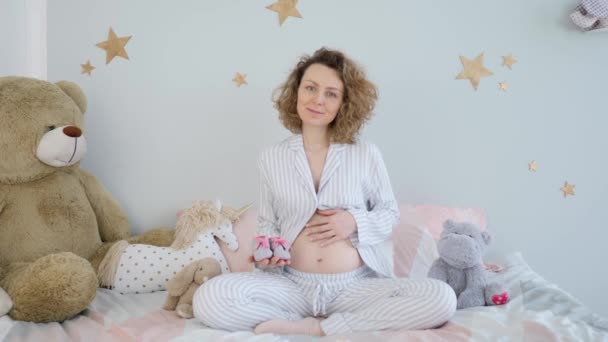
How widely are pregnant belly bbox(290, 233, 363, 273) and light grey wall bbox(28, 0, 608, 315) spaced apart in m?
0.59

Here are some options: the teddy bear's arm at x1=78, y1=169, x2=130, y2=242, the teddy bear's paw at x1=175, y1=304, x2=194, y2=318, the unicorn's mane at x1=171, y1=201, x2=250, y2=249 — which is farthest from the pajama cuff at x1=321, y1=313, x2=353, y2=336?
the teddy bear's arm at x1=78, y1=169, x2=130, y2=242

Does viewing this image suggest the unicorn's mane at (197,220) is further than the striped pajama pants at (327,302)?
Yes

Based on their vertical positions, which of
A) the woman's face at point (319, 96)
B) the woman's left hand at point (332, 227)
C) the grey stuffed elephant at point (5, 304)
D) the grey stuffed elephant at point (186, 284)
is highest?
the woman's face at point (319, 96)

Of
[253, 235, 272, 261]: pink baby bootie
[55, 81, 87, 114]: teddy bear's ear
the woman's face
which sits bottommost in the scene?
[253, 235, 272, 261]: pink baby bootie

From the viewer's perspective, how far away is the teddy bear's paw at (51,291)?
1444 mm

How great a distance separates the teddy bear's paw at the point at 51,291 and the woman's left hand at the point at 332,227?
2.11ft

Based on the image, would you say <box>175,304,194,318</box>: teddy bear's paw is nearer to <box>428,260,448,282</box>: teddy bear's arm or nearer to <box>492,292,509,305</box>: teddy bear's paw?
<box>428,260,448,282</box>: teddy bear's arm

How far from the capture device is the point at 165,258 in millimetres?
1814

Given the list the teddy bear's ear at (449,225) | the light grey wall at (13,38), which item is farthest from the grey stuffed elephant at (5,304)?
the teddy bear's ear at (449,225)

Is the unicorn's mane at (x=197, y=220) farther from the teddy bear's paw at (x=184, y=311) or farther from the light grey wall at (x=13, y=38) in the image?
the light grey wall at (x=13, y=38)

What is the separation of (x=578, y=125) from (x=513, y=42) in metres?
0.40

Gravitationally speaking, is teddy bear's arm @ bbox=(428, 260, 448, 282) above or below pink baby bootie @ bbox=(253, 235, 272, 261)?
below

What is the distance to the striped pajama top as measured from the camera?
5.21ft

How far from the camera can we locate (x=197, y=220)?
1.88 metres
